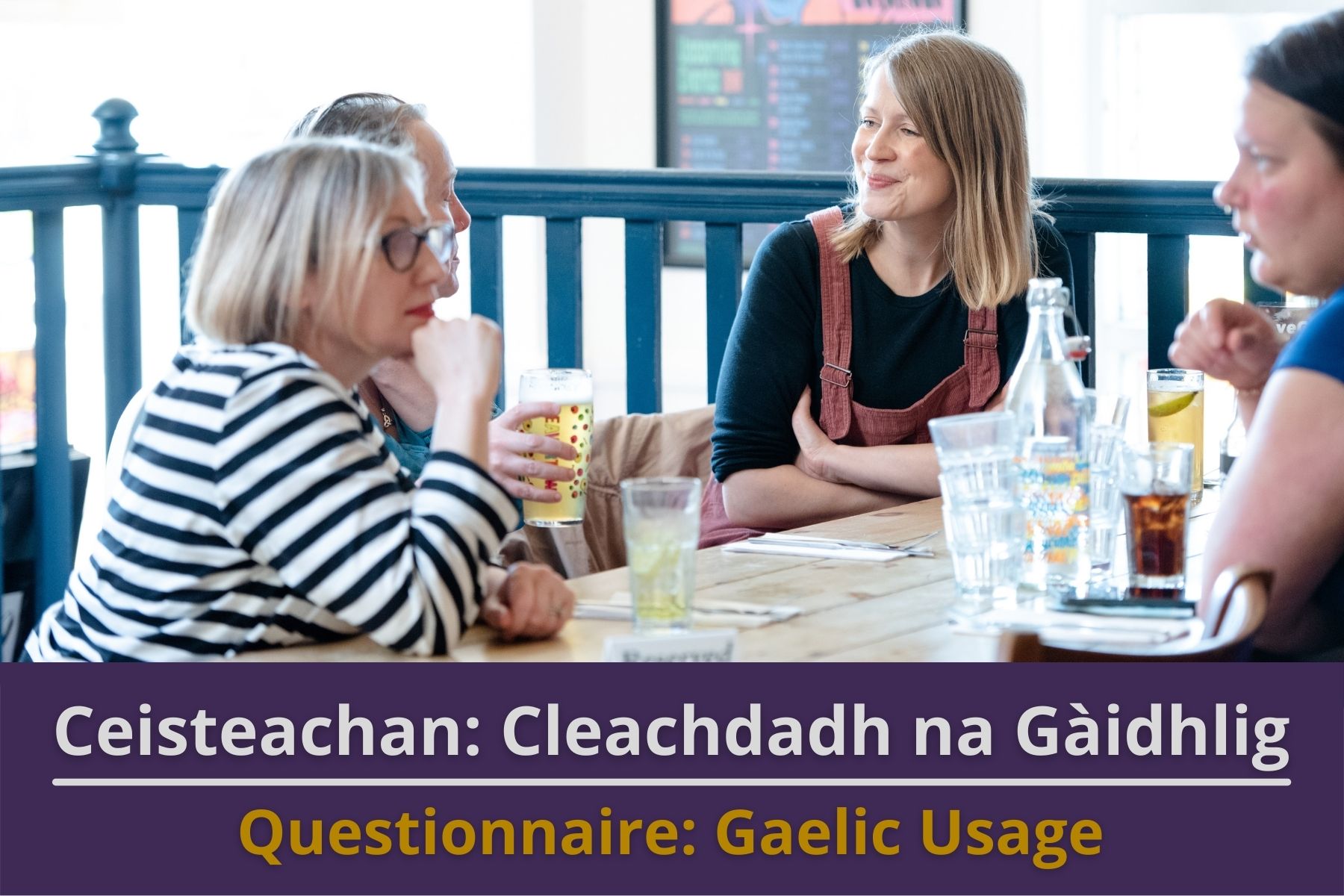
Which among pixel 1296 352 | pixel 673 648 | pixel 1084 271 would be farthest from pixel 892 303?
pixel 673 648

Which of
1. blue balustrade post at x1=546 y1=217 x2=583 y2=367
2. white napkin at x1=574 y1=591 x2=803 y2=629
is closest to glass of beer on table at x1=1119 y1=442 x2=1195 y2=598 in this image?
white napkin at x1=574 y1=591 x2=803 y2=629

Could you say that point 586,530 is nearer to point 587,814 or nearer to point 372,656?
point 372,656

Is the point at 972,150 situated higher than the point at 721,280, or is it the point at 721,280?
the point at 972,150

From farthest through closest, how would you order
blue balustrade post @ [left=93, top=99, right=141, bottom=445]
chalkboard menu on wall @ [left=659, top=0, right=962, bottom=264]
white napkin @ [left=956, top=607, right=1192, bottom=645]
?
chalkboard menu on wall @ [left=659, top=0, right=962, bottom=264] < blue balustrade post @ [left=93, top=99, right=141, bottom=445] < white napkin @ [left=956, top=607, right=1192, bottom=645]

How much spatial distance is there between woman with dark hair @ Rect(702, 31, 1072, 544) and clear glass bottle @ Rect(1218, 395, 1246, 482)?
36 cm

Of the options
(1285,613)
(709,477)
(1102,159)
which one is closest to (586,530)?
(709,477)

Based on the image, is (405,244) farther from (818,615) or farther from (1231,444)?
(1231,444)

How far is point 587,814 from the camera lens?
1.15 m

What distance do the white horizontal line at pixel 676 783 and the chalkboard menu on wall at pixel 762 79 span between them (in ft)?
15.3

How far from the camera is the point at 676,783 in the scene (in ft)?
3.79

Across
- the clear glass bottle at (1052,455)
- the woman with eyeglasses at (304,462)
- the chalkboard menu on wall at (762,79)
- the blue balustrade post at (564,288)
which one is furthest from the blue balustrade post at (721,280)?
the chalkboard menu on wall at (762,79)

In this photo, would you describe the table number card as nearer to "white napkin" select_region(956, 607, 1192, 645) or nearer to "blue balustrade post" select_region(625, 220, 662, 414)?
"white napkin" select_region(956, 607, 1192, 645)

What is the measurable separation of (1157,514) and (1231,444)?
58 cm

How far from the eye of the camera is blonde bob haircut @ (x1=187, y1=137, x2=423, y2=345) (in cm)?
145
